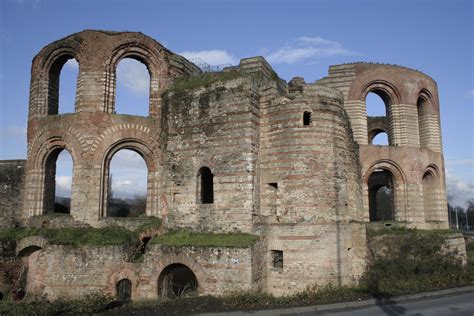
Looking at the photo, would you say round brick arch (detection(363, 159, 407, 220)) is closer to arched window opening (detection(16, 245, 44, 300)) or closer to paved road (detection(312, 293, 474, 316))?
paved road (detection(312, 293, 474, 316))

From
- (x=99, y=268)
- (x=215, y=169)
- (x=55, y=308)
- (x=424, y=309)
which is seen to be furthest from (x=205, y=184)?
(x=424, y=309)

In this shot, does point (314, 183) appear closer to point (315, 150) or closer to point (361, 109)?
point (315, 150)

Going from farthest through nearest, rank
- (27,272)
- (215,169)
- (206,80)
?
(206,80)
(27,272)
(215,169)

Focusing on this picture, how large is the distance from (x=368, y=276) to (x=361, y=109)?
332 inches

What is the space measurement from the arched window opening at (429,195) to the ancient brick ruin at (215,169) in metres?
0.72

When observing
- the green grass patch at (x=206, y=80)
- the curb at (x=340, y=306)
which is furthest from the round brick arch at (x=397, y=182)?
the green grass patch at (x=206, y=80)

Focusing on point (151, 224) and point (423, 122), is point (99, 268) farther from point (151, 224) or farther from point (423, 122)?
point (423, 122)

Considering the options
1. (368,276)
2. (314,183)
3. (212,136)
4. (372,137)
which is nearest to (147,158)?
(212,136)

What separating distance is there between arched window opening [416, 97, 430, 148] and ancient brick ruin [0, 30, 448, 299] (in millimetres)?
1821

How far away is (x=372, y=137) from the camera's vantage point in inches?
1074

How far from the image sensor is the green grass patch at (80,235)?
48.0ft

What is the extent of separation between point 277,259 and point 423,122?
12.3 m

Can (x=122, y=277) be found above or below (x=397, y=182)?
below

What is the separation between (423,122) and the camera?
21.2 metres
